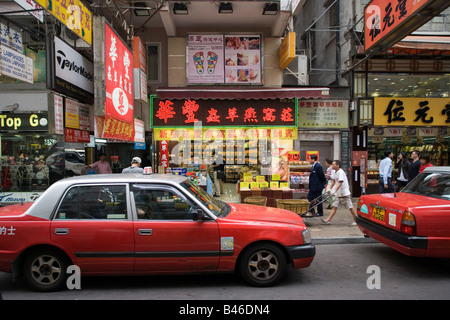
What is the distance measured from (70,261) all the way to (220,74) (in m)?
8.14

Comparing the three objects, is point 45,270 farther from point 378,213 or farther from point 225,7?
point 225,7

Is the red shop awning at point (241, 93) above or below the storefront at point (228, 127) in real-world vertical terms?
above

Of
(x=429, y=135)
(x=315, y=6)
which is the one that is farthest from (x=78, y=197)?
(x=315, y=6)

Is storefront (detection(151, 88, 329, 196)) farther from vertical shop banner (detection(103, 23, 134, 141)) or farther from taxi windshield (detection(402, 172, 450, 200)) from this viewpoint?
taxi windshield (detection(402, 172, 450, 200))

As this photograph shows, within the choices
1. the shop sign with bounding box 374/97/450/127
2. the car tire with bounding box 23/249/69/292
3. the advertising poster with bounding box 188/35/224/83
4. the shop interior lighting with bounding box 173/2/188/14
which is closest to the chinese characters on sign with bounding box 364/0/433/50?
the shop sign with bounding box 374/97/450/127

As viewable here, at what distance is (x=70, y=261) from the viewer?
3.86 meters

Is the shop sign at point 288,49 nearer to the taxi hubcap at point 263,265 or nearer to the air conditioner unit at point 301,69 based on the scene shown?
the air conditioner unit at point 301,69

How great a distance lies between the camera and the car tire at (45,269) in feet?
12.5

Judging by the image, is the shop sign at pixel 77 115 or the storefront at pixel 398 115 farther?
the storefront at pixel 398 115

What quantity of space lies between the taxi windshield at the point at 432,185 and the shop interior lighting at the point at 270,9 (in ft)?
22.6

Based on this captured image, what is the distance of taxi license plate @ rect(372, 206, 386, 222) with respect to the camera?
4.79 meters

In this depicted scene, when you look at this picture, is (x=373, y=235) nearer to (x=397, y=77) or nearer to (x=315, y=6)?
(x=397, y=77)

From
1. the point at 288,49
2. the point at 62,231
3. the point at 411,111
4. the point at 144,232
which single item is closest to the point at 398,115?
the point at 411,111

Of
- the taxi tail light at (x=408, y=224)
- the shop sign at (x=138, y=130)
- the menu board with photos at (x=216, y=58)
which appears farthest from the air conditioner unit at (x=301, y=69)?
the taxi tail light at (x=408, y=224)
